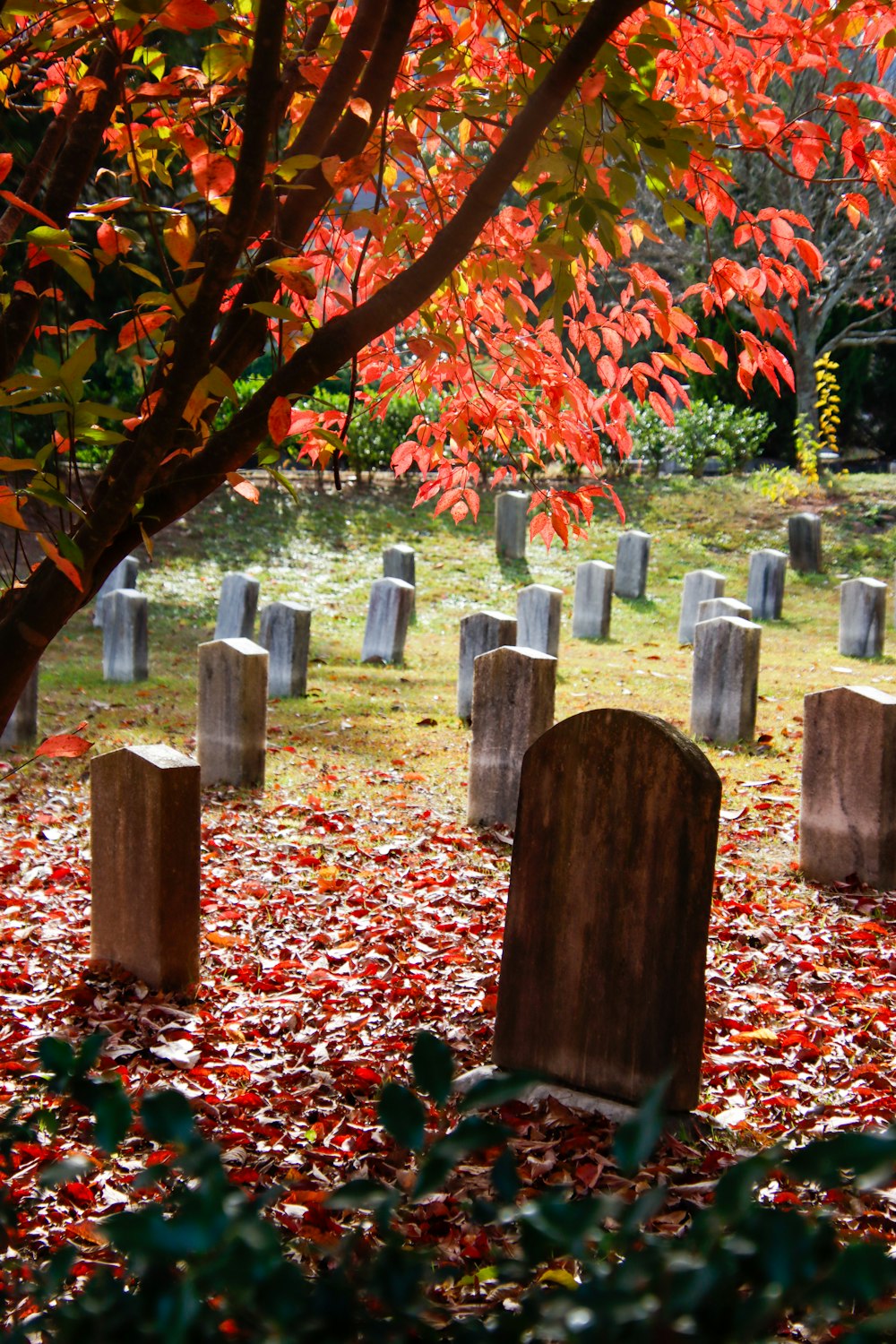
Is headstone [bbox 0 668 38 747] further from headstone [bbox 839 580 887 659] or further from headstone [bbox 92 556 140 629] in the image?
headstone [bbox 839 580 887 659]

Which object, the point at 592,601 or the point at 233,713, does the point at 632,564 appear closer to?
the point at 592,601

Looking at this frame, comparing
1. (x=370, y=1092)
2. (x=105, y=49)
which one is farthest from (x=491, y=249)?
(x=370, y=1092)

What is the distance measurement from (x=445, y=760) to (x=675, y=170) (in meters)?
6.27

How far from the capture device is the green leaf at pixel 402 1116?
3.48 ft

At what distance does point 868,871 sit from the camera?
616 centimetres

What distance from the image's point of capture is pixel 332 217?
389cm

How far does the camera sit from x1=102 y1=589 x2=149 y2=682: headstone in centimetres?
1190

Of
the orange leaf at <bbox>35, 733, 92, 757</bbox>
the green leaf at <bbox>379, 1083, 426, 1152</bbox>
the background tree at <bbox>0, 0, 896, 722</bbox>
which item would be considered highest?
the background tree at <bbox>0, 0, 896, 722</bbox>

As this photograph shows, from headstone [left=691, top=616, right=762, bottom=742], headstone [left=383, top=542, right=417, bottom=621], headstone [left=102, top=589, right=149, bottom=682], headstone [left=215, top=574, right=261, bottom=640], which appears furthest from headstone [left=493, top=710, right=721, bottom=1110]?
headstone [left=383, top=542, right=417, bottom=621]

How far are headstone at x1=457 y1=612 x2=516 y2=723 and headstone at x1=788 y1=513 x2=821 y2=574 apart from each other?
10.8m

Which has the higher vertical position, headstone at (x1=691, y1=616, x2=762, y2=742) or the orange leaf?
the orange leaf

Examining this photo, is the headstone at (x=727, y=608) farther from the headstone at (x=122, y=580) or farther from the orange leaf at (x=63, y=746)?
the orange leaf at (x=63, y=746)

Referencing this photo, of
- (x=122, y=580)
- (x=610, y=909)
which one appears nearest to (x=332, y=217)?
(x=610, y=909)

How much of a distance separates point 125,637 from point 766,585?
363 inches
